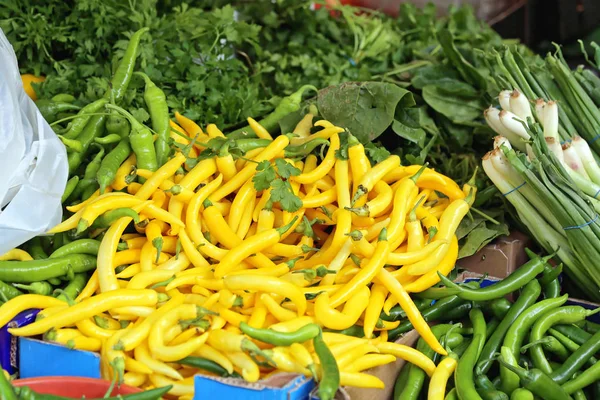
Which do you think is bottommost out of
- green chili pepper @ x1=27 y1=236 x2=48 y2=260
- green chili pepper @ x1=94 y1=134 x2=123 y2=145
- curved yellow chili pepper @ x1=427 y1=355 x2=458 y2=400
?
green chili pepper @ x1=27 y1=236 x2=48 y2=260

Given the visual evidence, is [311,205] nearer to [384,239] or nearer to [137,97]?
[384,239]

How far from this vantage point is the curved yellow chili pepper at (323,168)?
2.44m

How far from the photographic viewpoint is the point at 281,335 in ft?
5.88

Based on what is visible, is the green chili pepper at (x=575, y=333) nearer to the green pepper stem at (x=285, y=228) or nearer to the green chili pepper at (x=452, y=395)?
the green chili pepper at (x=452, y=395)

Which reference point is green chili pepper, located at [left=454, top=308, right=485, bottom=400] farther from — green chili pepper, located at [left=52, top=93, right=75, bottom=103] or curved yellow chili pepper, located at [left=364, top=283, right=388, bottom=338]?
green chili pepper, located at [left=52, top=93, right=75, bottom=103]

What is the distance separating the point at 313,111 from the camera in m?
3.01

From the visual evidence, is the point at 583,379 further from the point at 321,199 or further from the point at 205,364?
the point at 205,364

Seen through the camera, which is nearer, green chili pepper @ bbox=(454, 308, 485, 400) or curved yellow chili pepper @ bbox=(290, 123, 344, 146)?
green chili pepper @ bbox=(454, 308, 485, 400)

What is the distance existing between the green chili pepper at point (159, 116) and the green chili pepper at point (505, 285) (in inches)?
48.6

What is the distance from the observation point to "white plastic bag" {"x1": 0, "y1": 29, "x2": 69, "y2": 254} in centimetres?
220

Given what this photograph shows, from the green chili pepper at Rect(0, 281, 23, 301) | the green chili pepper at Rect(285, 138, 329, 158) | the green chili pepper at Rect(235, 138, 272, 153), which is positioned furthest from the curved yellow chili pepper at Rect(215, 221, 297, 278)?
the green chili pepper at Rect(0, 281, 23, 301)

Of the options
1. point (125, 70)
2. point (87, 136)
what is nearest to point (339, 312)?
point (87, 136)

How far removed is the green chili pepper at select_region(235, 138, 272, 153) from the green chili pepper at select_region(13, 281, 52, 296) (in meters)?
0.94

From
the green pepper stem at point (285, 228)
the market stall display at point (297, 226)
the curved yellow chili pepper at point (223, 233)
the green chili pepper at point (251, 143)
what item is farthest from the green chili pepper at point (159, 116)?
the green pepper stem at point (285, 228)
